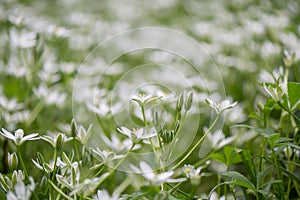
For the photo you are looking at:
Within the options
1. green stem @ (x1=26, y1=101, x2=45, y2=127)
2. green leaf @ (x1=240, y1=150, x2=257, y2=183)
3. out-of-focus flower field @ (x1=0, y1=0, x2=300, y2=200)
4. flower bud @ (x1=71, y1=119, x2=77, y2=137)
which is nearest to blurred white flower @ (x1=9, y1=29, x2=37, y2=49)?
out-of-focus flower field @ (x1=0, y1=0, x2=300, y2=200)

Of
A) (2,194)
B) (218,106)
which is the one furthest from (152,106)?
(2,194)

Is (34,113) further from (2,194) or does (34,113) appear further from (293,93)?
(293,93)

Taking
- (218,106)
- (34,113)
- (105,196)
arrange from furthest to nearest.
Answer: (34,113)
(218,106)
(105,196)

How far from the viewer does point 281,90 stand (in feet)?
2.06

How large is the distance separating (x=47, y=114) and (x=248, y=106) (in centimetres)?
45

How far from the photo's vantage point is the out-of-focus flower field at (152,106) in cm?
60

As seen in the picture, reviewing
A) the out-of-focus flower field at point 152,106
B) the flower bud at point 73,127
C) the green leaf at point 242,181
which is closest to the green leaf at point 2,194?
the out-of-focus flower field at point 152,106

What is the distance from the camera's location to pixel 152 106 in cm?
73

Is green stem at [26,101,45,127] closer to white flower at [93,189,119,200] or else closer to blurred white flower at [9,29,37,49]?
blurred white flower at [9,29,37,49]

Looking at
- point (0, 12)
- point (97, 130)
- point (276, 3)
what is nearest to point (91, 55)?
point (0, 12)

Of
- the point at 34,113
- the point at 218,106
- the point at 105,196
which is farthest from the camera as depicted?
the point at 34,113

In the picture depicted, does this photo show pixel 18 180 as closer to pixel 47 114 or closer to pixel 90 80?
pixel 47 114

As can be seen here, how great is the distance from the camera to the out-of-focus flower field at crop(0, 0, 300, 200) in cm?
60

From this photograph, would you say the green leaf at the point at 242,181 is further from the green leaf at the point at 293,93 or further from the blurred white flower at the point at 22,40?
the blurred white flower at the point at 22,40
